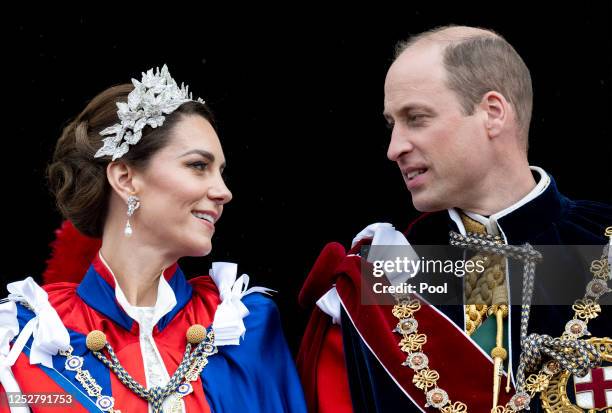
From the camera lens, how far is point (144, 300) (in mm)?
3787

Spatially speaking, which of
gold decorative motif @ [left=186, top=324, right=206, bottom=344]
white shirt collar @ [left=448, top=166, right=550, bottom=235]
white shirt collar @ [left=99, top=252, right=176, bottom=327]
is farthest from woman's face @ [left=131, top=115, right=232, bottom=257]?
white shirt collar @ [left=448, top=166, right=550, bottom=235]

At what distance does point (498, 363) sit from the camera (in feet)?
11.5

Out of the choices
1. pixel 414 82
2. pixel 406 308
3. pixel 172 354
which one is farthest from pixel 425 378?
pixel 414 82

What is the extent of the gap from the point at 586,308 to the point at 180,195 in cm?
124

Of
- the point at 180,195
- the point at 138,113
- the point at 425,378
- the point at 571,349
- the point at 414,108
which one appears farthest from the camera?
the point at 138,113

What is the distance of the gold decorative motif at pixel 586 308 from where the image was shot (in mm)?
3510

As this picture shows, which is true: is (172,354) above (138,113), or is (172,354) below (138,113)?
below

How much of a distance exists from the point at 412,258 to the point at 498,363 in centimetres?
47

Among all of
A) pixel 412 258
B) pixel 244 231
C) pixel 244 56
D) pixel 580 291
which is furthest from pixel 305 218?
pixel 580 291

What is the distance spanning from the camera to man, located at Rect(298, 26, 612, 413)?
3543 mm

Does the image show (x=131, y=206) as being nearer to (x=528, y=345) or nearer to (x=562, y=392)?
(x=528, y=345)

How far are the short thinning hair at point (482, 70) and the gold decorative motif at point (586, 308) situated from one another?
517 millimetres

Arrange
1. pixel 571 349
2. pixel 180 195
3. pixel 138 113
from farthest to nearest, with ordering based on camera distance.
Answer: pixel 138 113
pixel 180 195
pixel 571 349

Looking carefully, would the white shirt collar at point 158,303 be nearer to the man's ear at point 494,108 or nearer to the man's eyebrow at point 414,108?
the man's eyebrow at point 414,108
